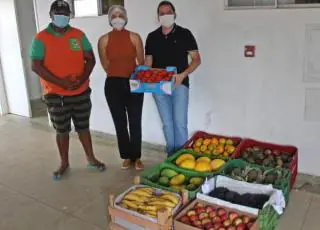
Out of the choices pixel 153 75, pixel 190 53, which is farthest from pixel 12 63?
pixel 190 53

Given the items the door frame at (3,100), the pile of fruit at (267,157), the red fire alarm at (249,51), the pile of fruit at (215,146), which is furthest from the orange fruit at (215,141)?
the door frame at (3,100)

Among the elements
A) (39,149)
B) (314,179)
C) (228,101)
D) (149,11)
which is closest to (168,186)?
(228,101)

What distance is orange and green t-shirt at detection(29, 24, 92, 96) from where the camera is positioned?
9.52 feet

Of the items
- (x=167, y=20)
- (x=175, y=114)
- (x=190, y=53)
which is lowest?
(x=175, y=114)

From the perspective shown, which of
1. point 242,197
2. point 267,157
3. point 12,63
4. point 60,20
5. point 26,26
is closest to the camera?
point 242,197

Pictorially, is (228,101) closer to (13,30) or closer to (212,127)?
(212,127)

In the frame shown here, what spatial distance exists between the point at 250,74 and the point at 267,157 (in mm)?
769

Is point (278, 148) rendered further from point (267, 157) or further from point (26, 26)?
point (26, 26)

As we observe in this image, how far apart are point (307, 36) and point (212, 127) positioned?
118cm

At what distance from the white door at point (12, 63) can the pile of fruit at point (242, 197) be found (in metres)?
3.84

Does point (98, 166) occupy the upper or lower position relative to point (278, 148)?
lower

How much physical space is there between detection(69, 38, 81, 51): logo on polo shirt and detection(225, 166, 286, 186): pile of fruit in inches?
64.7

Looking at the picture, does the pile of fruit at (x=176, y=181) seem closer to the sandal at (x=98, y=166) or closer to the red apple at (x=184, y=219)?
the red apple at (x=184, y=219)

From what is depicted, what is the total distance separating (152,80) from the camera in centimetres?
280
